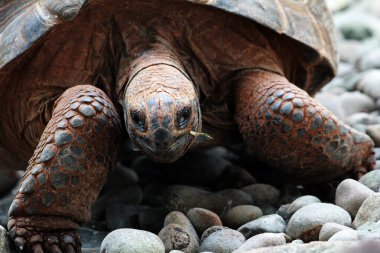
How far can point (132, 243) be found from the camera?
10.3 ft

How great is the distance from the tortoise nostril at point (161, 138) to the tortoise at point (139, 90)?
3.5 inches

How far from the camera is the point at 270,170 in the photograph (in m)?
4.91

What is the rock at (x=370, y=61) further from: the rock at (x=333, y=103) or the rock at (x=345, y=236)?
the rock at (x=345, y=236)

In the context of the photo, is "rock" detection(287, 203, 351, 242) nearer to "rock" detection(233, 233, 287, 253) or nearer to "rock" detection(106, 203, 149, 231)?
"rock" detection(233, 233, 287, 253)

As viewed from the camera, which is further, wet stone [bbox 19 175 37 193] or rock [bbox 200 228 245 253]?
wet stone [bbox 19 175 37 193]

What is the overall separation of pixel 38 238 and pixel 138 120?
72 cm

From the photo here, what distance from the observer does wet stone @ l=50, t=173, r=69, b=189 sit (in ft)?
11.3

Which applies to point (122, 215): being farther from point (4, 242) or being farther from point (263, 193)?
point (4, 242)

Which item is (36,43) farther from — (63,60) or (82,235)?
(82,235)

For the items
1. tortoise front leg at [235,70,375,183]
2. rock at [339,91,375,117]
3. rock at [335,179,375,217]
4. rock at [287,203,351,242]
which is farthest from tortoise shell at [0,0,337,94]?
rock at [287,203,351,242]

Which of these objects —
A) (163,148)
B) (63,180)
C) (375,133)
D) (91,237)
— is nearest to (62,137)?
(63,180)

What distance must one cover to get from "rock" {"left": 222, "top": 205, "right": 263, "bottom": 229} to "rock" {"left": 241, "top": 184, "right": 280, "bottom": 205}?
1.08 ft

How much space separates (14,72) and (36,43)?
30 cm

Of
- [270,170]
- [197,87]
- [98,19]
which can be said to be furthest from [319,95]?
[98,19]
